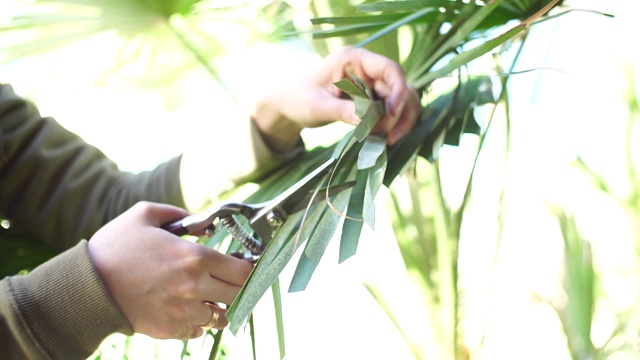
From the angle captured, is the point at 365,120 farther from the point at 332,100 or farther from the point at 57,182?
the point at 57,182

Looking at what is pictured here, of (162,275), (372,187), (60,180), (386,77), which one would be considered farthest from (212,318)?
(60,180)

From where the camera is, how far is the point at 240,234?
534 mm

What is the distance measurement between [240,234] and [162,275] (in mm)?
75

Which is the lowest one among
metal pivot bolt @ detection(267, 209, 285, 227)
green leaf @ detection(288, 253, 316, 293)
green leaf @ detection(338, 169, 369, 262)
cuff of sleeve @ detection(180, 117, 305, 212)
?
cuff of sleeve @ detection(180, 117, 305, 212)

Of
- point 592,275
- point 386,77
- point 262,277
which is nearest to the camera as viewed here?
point 262,277

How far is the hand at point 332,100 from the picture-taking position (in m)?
0.65

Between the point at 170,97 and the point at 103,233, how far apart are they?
439 millimetres

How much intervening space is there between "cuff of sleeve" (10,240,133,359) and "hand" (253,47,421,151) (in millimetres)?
272

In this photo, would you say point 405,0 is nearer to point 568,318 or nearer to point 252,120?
point 252,120

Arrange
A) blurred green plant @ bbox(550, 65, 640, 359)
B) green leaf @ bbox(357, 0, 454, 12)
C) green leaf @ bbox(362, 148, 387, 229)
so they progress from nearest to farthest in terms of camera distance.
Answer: green leaf @ bbox(362, 148, 387, 229)
green leaf @ bbox(357, 0, 454, 12)
blurred green plant @ bbox(550, 65, 640, 359)

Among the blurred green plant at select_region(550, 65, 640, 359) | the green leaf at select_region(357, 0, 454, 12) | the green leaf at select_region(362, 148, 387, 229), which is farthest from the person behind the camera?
the blurred green plant at select_region(550, 65, 640, 359)

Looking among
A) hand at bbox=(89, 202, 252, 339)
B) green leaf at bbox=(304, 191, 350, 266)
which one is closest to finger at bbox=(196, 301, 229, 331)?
hand at bbox=(89, 202, 252, 339)

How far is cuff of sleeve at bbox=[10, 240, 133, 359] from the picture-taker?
542 millimetres

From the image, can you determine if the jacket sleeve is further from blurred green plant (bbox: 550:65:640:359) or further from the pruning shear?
blurred green plant (bbox: 550:65:640:359)
